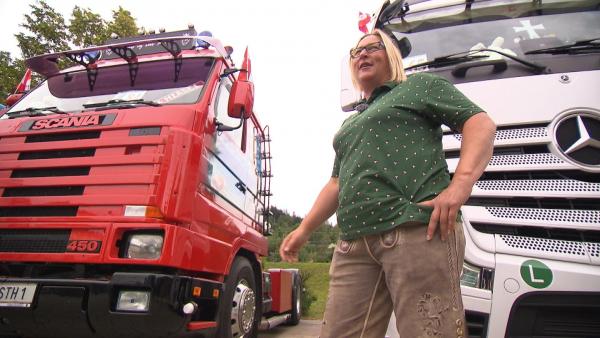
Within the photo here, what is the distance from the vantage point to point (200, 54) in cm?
445

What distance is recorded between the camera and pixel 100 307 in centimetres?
295

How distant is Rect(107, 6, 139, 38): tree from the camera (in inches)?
425

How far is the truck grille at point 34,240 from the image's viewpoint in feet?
10.9

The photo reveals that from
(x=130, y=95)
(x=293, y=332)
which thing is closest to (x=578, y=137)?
(x=130, y=95)

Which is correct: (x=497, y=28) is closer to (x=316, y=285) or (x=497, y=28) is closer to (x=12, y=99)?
(x=12, y=99)

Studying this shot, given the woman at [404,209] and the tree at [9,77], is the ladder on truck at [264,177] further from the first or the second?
the tree at [9,77]

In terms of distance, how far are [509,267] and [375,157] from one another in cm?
98

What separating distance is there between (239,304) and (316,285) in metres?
11.7

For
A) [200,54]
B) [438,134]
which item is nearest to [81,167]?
[200,54]

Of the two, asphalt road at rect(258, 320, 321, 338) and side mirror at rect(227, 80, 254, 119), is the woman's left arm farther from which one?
asphalt road at rect(258, 320, 321, 338)

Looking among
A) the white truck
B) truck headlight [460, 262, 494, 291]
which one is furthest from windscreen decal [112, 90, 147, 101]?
truck headlight [460, 262, 494, 291]

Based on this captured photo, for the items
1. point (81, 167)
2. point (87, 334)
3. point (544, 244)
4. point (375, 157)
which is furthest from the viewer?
point (81, 167)

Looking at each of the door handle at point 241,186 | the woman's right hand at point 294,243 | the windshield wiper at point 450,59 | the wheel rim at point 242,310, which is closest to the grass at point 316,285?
the door handle at point 241,186

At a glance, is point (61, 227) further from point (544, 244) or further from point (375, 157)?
A: point (544, 244)
